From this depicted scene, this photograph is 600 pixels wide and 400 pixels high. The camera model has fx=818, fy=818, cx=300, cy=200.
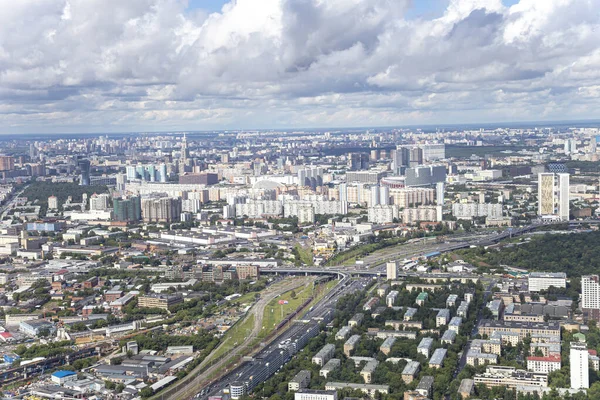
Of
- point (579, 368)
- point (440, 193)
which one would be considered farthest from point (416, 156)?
point (579, 368)

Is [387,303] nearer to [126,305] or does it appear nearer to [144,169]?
[126,305]

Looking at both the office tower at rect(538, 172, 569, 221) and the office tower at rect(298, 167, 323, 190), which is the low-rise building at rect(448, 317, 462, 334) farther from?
the office tower at rect(298, 167, 323, 190)

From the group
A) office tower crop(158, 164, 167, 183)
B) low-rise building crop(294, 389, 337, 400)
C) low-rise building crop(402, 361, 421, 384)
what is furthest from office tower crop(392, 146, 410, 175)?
low-rise building crop(294, 389, 337, 400)

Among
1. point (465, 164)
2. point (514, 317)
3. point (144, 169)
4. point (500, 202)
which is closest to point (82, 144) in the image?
point (144, 169)

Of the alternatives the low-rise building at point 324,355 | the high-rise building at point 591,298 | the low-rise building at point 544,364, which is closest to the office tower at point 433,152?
the high-rise building at point 591,298

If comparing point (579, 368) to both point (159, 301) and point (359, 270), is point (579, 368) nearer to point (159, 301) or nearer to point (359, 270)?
point (159, 301)

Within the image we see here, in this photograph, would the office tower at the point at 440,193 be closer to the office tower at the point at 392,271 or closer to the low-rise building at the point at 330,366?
the office tower at the point at 392,271
